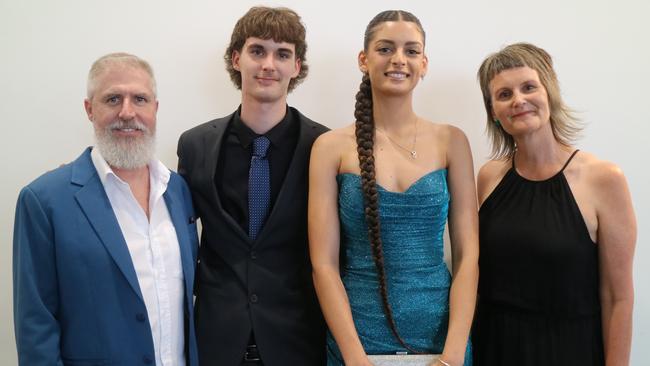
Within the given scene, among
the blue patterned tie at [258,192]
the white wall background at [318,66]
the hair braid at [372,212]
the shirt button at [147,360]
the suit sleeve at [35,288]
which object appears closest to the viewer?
the suit sleeve at [35,288]

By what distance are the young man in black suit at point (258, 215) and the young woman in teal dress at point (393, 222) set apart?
11 centimetres

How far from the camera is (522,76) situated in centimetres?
185

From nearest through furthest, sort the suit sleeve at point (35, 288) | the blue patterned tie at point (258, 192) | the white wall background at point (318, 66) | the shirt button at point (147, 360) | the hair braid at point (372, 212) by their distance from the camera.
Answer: the suit sleeve at point (35, 288) → the shirt button at point (147, 360) → the hair braid at point (372, 212) → the blue patterned tie at point (258, 192) → the white wall background at point (318, 66)

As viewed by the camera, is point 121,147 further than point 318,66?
No

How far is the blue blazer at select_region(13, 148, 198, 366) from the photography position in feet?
4.88

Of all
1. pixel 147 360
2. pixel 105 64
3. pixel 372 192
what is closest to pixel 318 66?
pixel 372 192

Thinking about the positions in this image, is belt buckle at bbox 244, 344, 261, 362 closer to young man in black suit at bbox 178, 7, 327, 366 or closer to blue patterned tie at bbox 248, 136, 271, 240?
young man in black suit at bbox 178, 7, 327, 366

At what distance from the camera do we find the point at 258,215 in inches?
73.7

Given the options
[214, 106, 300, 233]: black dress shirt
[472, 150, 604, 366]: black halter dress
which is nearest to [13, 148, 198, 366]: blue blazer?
[214, 106, 300, 233]: black dress shirt

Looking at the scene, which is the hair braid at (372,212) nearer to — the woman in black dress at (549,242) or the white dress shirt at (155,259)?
the woman in black dress at (549,242)

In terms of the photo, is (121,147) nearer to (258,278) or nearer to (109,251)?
(109,251)

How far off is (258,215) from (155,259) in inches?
15.5

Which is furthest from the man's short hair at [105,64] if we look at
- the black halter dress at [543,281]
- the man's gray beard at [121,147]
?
the black halter dress at [543,281]

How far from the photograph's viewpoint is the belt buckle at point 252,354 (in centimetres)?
183
